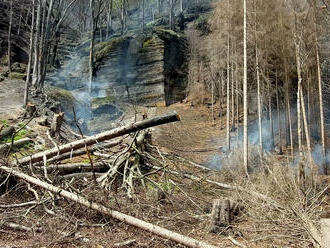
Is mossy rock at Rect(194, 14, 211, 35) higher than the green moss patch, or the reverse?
mossy rock at Rect(194, 14, 211, 35)

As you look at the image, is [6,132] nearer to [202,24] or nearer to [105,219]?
[105,219]

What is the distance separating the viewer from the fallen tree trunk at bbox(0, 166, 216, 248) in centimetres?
383

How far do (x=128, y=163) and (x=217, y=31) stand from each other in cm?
1335

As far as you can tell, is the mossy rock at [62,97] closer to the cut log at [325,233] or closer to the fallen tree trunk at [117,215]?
the fallen tree trunk at [117,215]

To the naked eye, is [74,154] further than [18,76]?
No

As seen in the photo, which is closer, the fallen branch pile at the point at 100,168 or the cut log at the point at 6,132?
the fallen branch pile at the point at 100,168

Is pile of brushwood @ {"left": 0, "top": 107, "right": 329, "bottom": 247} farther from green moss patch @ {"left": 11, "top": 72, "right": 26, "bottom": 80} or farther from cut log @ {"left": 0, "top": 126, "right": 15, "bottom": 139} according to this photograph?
green moss patch @ {"left": 11, "top": 72, "right": 26, "bottom": 80}

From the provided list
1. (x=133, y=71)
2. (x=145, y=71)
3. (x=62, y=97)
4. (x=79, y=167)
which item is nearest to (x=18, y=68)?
(x=62, y=97)

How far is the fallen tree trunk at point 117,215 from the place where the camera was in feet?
12.6

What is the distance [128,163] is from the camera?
22.7ft

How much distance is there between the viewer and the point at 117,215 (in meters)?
4.38

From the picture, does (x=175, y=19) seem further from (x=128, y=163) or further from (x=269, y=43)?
(x=128, y=163)

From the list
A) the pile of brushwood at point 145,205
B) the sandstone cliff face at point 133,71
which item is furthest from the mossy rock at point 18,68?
the pile of brushwood at point 145,205

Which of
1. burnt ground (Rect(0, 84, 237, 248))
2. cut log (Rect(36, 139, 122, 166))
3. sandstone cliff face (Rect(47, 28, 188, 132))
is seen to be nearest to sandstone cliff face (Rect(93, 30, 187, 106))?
sandstone cliff face (Rect(47, 28, 188, 132))
